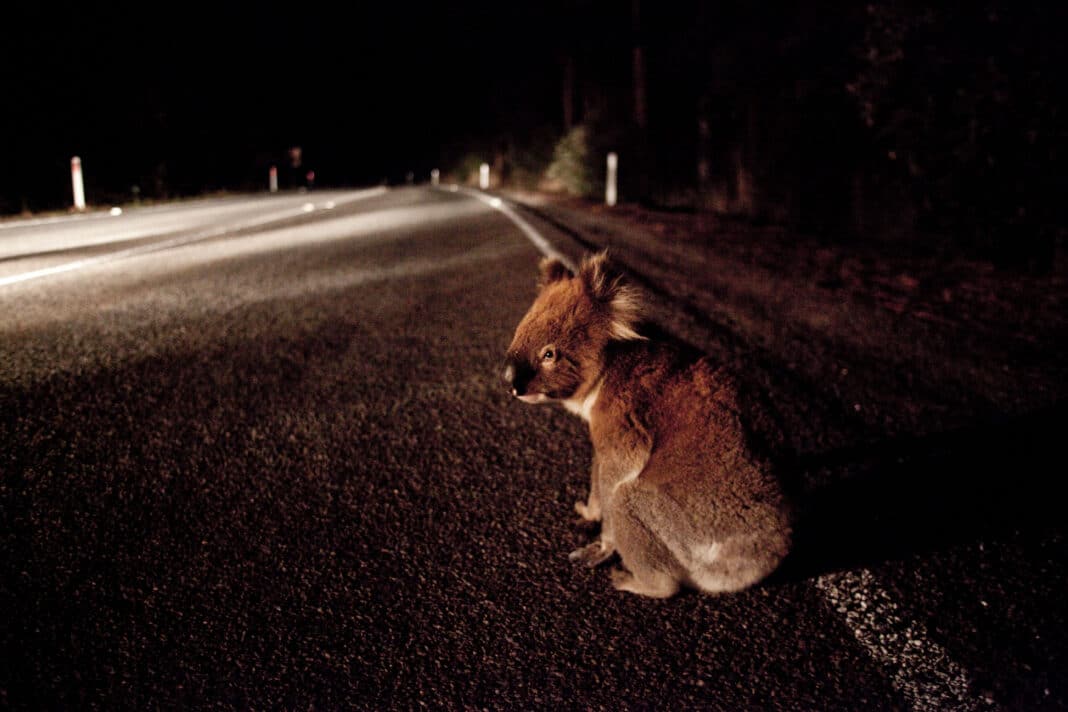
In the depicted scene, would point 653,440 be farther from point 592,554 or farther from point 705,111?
point 705,111

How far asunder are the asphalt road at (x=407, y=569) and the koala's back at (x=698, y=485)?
0.95ft

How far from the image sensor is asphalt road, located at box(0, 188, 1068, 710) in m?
1.92

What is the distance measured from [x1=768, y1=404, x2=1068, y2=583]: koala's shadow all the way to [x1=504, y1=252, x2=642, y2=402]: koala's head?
0.78 meters

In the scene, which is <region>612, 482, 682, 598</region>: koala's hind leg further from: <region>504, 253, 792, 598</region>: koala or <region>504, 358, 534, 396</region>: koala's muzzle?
<region>504, 358, 534, 396</region>: koala's muzzle

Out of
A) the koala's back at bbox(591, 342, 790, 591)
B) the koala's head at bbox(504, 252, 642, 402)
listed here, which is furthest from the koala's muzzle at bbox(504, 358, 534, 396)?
the koala's back at bbox(591, 342, 790, 591)

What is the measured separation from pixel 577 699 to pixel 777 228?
12.7 metres

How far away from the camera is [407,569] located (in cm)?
246

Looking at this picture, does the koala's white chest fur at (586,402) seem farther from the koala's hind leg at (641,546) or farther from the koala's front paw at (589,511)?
the koala's front paw at (589,511)

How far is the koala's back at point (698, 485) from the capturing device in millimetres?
1967

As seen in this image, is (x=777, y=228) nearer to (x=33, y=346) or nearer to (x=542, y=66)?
(x=33, y=346)

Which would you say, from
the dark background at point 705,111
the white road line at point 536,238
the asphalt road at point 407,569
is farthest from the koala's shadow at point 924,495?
the dark background at point 705,111

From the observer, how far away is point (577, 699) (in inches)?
73.3

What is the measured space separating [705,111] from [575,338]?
17672 millimetres

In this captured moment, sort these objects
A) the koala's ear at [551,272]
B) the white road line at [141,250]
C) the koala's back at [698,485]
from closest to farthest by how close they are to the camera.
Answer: the koala's back at [698,485], the koala's ear at [551,272], the white road line at [141,250]
